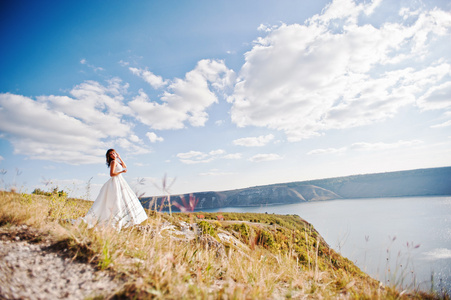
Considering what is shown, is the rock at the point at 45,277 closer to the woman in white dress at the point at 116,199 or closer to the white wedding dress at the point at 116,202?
the woman in white dress at the point at 116,199

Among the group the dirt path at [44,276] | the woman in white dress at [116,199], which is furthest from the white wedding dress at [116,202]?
the dirt path at [44,276]

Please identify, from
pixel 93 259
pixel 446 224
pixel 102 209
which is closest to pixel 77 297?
pixel 93 259

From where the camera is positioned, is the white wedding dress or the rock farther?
the white wedding dress

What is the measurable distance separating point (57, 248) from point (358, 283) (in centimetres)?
538

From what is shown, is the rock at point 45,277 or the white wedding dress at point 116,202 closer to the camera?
the rock at point 45,277

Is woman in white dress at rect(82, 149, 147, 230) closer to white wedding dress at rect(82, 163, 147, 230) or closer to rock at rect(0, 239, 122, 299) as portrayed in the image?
white wedding dress at rect(82, 163, 147, 230)

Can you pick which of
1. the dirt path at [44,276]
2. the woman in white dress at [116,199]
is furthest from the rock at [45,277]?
the woman in white dress at [116,199]

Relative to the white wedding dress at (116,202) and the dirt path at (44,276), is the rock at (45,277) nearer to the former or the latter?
the dirt path at (44,276)

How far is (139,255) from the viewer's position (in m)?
2.99

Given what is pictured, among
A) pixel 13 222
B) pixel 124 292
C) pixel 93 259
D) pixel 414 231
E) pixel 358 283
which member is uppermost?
pixel 13 222

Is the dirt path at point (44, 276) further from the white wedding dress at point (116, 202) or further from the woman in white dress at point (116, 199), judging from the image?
the white wedding dress at point (116, 202)

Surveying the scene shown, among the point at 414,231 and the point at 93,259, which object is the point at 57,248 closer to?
the point at 93,259

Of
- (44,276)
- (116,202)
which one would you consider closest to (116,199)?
(116,202)

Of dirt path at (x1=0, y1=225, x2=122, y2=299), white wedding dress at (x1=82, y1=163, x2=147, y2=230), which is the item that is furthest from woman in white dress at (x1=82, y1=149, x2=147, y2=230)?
dirt path at (x1=0, y1=225, x2=122, y2=299)
